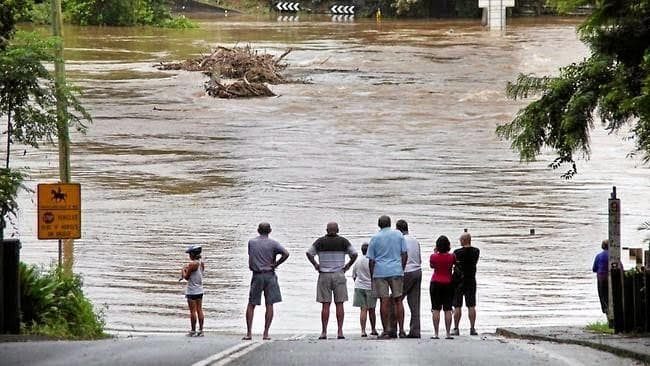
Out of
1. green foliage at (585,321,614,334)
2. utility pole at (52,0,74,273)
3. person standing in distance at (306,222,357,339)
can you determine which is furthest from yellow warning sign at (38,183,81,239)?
green foliage at (585,321,614,334)

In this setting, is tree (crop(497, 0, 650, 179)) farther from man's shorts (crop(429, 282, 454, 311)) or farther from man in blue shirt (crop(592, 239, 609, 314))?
man's shorts (crop(429, 282, 454, 311))

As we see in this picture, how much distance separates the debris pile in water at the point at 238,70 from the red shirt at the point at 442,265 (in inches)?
1757

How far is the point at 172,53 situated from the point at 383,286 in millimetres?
66386

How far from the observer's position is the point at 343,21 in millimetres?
116625

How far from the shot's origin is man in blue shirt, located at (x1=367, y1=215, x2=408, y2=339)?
18156 millimetres

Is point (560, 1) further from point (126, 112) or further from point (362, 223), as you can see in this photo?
point (126, 112)

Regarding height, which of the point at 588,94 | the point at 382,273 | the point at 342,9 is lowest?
the point at 382,273

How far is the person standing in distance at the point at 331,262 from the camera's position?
18.4m

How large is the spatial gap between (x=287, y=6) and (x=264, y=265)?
116 metres

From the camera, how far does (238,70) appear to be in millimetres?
68562


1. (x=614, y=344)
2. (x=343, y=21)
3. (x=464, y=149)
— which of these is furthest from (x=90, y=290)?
(x=343, y=21)

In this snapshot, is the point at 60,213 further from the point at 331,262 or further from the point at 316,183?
the point at 316,183

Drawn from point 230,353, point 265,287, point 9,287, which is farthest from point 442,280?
point 9,287

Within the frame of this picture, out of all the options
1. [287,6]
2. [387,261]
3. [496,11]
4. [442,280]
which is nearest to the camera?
[387,261]
